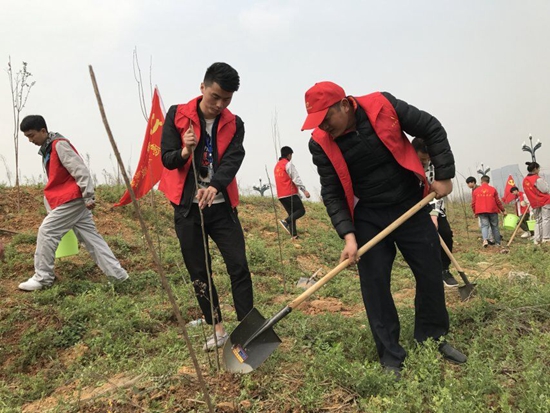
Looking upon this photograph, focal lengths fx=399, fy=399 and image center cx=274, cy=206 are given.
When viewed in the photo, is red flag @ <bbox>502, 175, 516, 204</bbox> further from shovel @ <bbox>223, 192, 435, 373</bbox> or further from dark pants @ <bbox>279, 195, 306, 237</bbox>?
shovel @ <bbox>223, 192, 435, 373</bbox>

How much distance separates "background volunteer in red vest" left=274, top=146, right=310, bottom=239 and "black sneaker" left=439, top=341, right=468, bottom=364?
4.93 m

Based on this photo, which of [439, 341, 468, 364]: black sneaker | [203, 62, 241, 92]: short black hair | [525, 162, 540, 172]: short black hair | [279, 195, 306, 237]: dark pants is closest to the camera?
[439, 341, 468, 364]: black sneaker

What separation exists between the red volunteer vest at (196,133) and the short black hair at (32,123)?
2.06 metres

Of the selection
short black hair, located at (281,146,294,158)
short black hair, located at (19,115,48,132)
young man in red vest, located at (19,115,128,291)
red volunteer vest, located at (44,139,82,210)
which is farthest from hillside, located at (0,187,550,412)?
short black hair, located at (281,146,294,158)

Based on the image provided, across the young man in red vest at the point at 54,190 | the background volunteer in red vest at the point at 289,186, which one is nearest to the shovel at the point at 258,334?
the young man in red vest at the point at 54,190

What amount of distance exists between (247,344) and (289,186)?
5285 mm

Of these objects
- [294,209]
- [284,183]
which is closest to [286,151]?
[284,183]

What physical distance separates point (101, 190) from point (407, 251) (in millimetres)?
6767

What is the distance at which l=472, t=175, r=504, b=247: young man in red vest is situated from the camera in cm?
878

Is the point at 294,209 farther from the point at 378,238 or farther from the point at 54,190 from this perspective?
the point at 378,238

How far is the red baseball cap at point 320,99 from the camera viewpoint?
2.06 metres

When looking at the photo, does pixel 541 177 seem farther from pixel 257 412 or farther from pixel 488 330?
pixel 257 412

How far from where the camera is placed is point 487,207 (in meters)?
8.80

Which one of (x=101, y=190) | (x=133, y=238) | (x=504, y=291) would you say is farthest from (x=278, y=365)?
(x=101, y=190)
